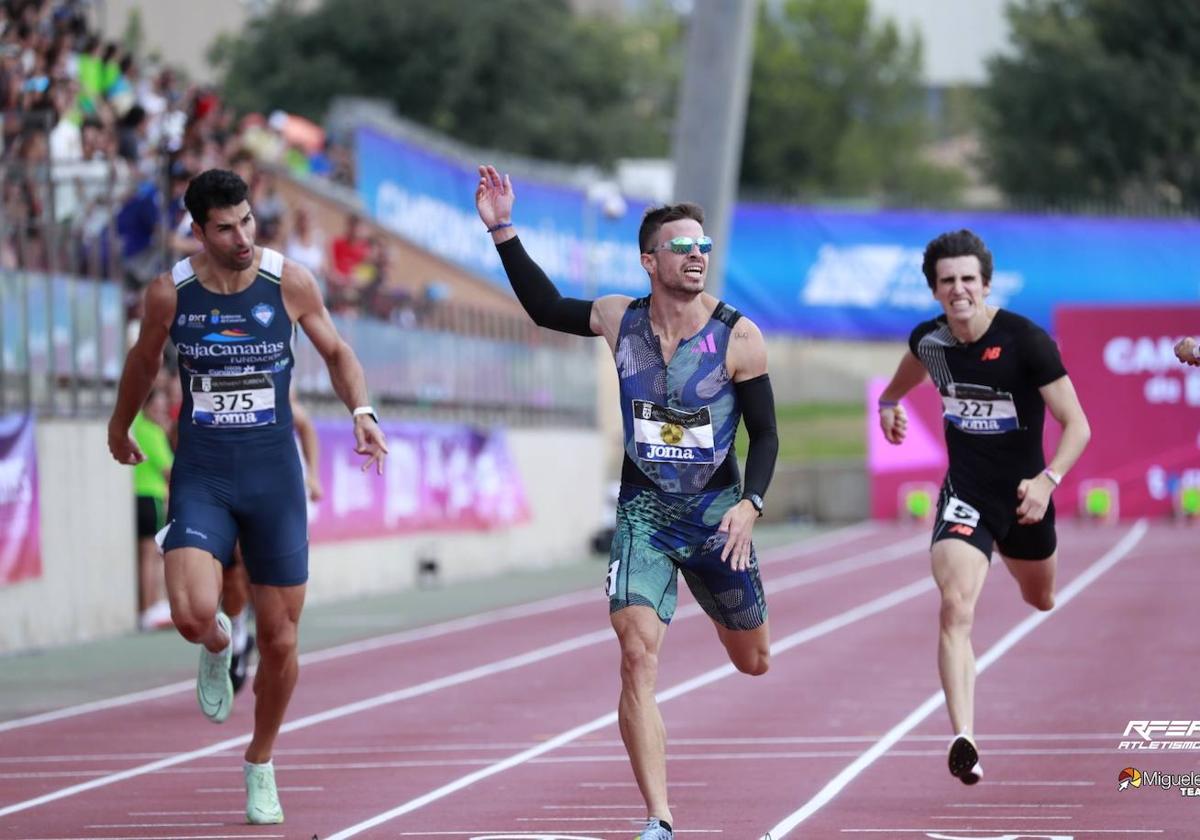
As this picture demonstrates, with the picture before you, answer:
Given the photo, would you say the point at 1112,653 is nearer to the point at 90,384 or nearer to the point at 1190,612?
the point at 1190,612

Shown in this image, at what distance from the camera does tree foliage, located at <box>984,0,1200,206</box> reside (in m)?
67.6

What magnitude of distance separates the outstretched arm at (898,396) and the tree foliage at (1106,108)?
57.4 metres

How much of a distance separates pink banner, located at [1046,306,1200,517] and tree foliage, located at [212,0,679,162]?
2850 centimetres

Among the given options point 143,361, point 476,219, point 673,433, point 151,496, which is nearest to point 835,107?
point 476,219

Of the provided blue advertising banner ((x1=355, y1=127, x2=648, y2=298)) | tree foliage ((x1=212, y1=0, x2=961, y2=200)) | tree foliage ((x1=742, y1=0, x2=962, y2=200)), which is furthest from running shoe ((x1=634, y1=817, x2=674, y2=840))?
tree foliage ((x1=742, y1=0, x2=962, y2=200))

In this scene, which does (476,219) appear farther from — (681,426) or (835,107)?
(835,107)

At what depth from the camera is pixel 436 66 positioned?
67.8 m

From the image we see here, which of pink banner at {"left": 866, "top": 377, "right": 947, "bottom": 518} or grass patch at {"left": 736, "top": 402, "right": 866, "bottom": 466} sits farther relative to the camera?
grass patch at {"left": 736, "top": 402, "right": 866, "bottom": 466}

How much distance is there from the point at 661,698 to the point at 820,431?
125ft

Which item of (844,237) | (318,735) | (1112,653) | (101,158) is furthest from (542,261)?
(318,735)

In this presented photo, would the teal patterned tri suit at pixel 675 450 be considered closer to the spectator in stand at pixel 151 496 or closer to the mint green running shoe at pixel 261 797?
the mint green running shoe at pixel 261 797

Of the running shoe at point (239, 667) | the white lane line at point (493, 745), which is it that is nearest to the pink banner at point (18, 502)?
the running shoe at point (239, 667)

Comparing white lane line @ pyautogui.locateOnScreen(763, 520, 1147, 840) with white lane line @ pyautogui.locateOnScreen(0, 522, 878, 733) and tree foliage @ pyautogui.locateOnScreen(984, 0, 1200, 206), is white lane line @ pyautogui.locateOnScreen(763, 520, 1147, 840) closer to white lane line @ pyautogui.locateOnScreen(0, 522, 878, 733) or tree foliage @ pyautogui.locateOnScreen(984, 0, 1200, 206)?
white lane line @ pyautogui.locateOnScreen(0, 522, 878, 733)

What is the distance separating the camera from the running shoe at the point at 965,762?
9.33m
